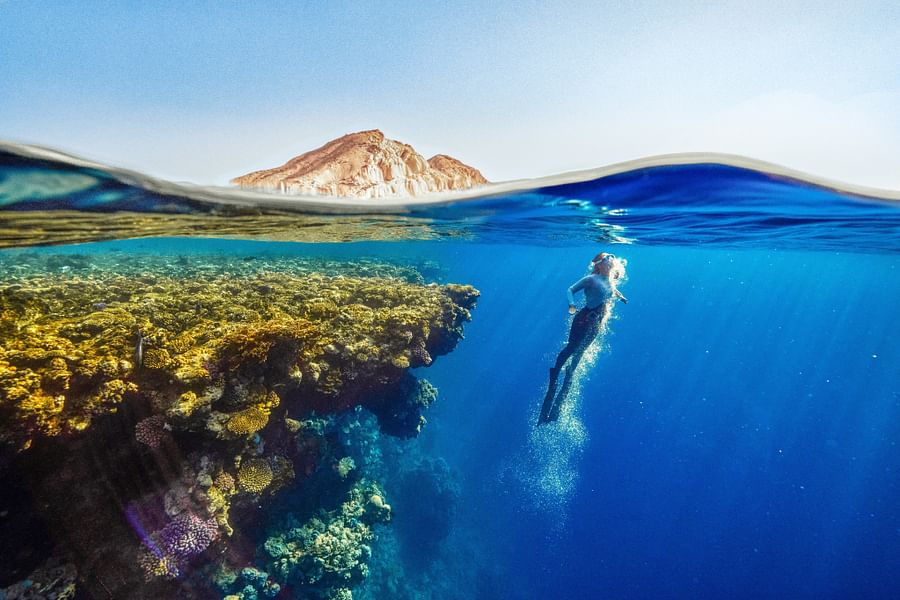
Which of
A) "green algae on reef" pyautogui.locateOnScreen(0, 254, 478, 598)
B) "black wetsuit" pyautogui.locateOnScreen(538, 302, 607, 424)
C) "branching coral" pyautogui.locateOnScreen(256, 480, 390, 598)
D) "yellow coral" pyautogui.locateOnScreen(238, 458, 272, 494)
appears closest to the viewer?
"green algae on reef" pyautogui.locateOnScreen(0, 254, 478, 598)

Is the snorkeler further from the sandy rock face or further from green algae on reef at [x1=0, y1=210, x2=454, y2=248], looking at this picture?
green algae on reef at [x1=0, y1=210, x2=454, y2=248]

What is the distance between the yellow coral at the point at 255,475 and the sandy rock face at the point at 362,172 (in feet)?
20.8

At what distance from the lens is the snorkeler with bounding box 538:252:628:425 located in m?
11.0

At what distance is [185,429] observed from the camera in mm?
6230

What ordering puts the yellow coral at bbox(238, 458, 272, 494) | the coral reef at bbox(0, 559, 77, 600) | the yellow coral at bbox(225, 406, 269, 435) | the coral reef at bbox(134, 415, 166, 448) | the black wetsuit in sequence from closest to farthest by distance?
the coral reef at bbox(0, 559, 77, 600)
the coral reef at bbox(134, 415, 166, 448)
the yellow coral at bbox(225, 406, 269, 435)
the yellow coral at bbox(238, 458, 272, 494)
the black wetsuit

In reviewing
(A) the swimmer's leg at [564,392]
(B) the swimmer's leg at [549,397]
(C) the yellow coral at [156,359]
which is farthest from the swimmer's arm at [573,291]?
(C) the yellow coral at [156,359]

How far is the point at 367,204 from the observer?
36.9 ft

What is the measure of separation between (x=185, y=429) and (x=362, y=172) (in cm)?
666

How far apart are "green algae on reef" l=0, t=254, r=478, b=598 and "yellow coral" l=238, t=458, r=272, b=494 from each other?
0.08 feet

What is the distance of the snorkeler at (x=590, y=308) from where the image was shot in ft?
36.0

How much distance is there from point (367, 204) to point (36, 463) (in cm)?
852

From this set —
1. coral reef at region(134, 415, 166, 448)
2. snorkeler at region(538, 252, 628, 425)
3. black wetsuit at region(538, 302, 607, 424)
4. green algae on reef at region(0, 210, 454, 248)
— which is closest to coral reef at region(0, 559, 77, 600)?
coral reef at region(134, 415, 166, 448)

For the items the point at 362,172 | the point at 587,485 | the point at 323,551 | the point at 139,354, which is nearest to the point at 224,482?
the point at 139,354

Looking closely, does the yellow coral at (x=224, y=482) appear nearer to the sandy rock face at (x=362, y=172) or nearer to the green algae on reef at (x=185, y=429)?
the green algae on reef at (x=185, y=429)
